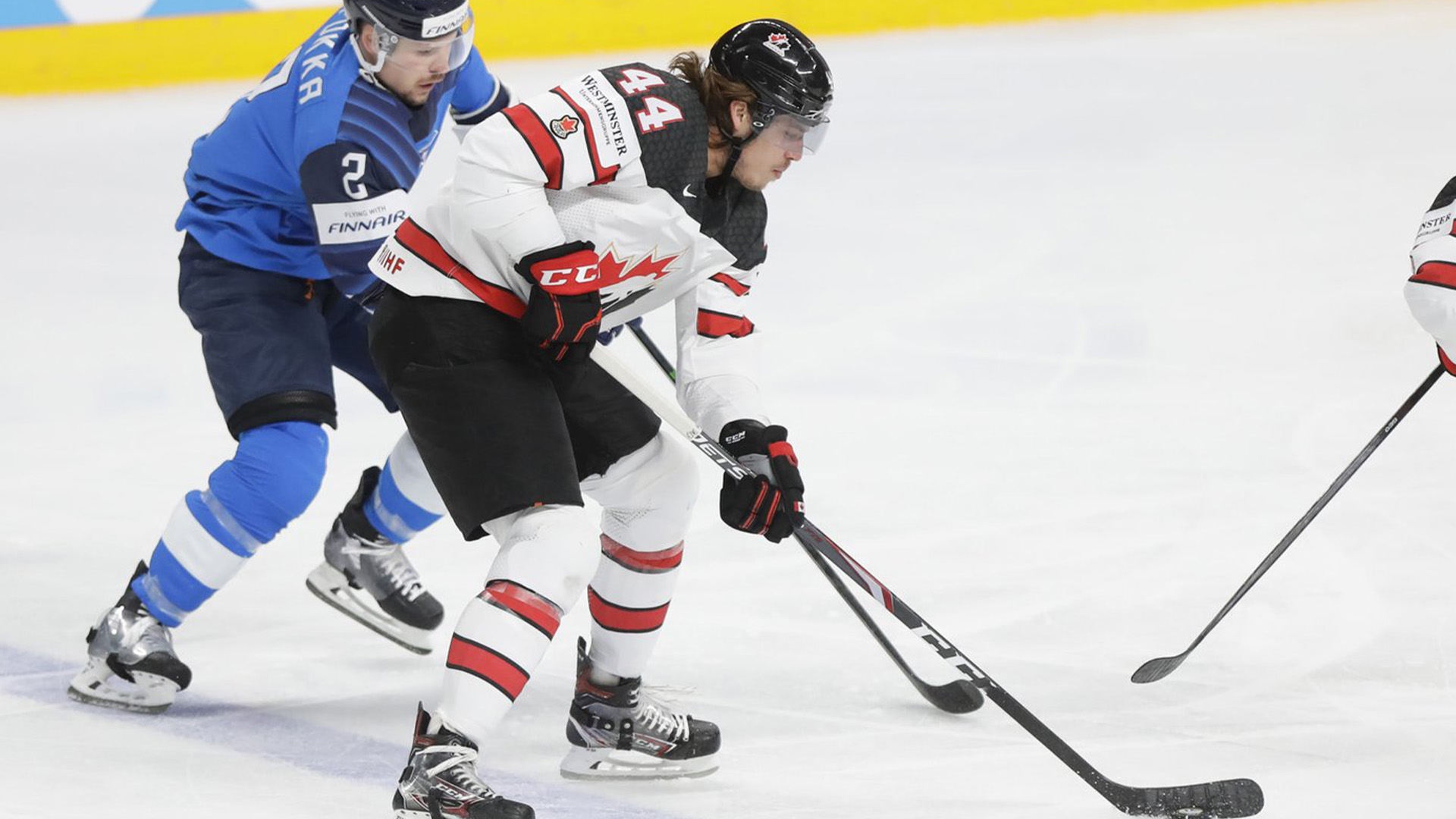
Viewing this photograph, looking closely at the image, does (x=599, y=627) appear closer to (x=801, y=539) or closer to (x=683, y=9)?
(x=801, y=539)

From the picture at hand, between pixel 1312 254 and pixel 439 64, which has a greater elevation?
pixel 439 64

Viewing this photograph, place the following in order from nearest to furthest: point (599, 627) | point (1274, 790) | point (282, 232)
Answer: point (1274, 790), point (599, 627), point (282, 232)

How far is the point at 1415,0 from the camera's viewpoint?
23.6 ft

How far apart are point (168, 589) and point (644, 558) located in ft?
2.66

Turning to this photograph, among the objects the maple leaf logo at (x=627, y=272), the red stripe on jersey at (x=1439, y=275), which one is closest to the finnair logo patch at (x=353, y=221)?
the maple leaf logo at (x=627, y=272)

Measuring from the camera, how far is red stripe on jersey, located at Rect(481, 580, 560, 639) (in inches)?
86.7

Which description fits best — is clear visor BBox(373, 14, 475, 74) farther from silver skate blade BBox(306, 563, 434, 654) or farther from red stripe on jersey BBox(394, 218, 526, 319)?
silver skate blade BBox(306, 563, 434, 654)

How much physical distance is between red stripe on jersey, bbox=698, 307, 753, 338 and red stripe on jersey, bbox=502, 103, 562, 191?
0.41 metres

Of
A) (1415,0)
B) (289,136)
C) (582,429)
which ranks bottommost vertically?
(1415,0)

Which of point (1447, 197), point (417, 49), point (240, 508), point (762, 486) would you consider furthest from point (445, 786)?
point (1447, 197)

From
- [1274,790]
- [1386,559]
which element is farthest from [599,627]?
[1386,559]

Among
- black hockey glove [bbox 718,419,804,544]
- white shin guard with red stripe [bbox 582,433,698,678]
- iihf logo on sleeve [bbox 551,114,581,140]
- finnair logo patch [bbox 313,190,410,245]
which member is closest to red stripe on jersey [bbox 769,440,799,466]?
black hockey glove [bbox 718,419,804,544]

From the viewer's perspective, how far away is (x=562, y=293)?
2262 mm

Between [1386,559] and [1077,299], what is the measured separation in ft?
5.13
